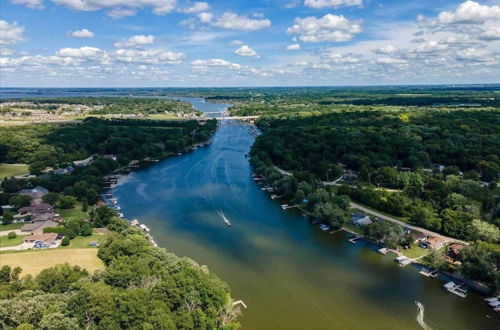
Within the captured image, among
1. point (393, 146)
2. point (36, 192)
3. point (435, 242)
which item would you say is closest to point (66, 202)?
point (36, 192)

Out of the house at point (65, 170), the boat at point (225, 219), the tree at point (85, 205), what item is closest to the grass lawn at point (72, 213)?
the tree at point (85, 205)

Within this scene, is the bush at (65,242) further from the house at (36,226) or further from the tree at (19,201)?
the tree at (19,201)

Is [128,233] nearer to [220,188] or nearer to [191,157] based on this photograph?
[220,188]

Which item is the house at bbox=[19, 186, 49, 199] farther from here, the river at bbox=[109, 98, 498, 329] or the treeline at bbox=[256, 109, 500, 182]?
the treeline at bbox=[256, 109, 500, 182]

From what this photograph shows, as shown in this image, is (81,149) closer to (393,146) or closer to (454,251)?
(393,146)

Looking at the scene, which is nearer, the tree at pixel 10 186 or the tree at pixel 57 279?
the tree at pixel 57 279

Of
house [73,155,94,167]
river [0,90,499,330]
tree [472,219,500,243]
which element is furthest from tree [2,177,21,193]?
tree [472,219,500,243]
